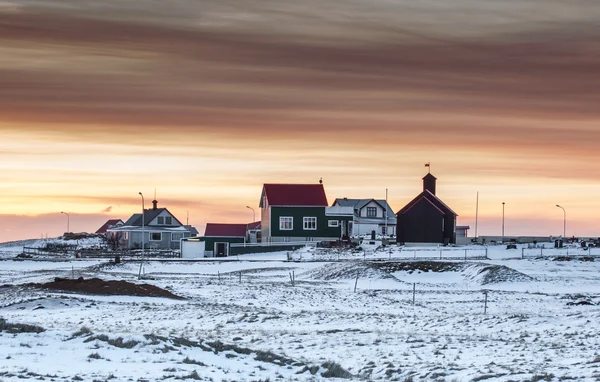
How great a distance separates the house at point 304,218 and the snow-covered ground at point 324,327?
3277 cm

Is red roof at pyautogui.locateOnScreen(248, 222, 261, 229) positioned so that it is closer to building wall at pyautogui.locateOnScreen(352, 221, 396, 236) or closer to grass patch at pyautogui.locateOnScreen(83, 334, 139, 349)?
building wall at pyautogui.locateOnScreen(352, 221, 396, 236)

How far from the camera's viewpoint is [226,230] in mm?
115562

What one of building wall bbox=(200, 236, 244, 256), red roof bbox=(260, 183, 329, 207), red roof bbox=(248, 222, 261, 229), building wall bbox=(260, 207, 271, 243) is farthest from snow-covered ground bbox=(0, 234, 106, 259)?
red roof bbox=(260, 183, 329, 207)

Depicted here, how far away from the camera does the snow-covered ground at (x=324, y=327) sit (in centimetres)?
2353

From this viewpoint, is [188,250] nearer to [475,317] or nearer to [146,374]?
[475,317]

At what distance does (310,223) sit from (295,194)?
387cm

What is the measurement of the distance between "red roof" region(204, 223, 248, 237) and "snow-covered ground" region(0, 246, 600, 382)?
42535 millimetres

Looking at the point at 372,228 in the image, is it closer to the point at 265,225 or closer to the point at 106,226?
the point at 265,225

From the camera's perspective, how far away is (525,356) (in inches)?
1071

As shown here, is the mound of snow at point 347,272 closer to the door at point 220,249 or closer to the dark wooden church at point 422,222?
the dark wooden church at point 422,222

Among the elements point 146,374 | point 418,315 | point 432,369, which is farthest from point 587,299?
point 146,374

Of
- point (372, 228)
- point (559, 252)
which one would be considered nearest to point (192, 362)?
point (559, 252)

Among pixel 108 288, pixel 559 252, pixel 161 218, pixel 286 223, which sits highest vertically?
pixel 161 218

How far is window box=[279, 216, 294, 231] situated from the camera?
10444 cm
